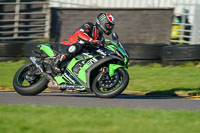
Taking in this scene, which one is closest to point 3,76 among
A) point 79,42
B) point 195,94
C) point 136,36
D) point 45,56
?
point 45,56

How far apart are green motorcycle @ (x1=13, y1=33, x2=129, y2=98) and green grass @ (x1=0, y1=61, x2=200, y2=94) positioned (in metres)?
1.94

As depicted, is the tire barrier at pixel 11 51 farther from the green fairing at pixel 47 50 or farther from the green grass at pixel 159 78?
the green fairing at pixel 47 50

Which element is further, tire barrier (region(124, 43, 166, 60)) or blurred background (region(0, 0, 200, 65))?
blurred background (region(0, 0, 200, 65))

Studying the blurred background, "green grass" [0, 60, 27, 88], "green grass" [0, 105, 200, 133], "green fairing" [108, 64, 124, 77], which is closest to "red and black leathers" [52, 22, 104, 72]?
"green fairing" [108, 64, 124, 77]

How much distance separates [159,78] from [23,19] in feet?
27.3

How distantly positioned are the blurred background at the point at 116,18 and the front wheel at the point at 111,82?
7282 mm

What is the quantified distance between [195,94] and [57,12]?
8844 mm

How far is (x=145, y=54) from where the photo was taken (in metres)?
12.5

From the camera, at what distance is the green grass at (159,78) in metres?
9.98

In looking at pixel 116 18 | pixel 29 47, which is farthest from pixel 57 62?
pixel 116 18

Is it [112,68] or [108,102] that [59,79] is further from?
[108,102]

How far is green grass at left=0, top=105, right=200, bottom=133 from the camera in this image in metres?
4.85

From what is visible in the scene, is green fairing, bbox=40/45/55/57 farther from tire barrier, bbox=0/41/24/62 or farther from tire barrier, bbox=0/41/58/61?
tire barrier, bbox=0/41/24/62

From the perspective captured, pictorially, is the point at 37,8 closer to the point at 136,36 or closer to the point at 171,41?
the point at 136,36
